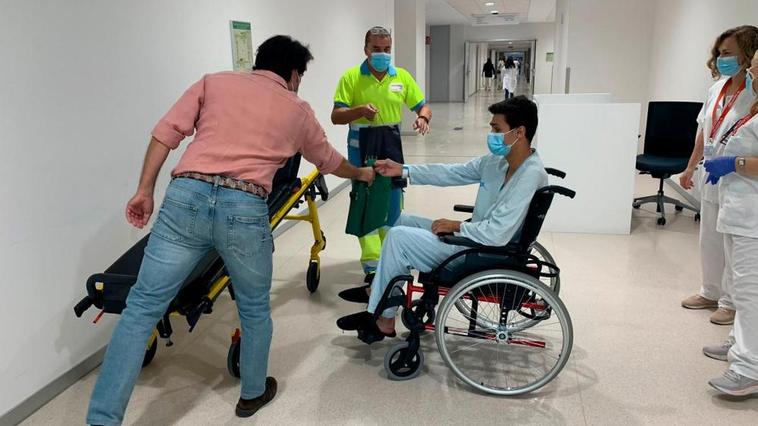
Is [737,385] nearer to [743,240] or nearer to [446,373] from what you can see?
[743,240]

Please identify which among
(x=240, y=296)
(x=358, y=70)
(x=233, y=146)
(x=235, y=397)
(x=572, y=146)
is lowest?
(x=235, y=397)

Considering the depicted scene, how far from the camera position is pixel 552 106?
13.4 feet

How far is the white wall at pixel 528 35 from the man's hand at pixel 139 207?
750 inches

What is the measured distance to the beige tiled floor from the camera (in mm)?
2064

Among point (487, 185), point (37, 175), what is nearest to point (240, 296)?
point (37, 175)

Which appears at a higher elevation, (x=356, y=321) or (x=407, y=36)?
(x=407, y=36)

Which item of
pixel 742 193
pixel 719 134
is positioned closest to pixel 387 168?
pixel 742 193

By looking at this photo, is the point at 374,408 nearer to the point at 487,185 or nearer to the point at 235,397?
the point at 235,397

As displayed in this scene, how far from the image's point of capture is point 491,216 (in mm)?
2133

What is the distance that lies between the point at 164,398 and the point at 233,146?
1.10 metres

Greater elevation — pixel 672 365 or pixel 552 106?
pixel 552 106

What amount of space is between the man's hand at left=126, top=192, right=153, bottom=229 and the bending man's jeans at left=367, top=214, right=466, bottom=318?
0.87 metres

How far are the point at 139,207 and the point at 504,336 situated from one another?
4.65ft

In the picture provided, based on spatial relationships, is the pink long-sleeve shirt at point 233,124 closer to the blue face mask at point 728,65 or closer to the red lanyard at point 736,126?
the red lanyard at point 736,126
